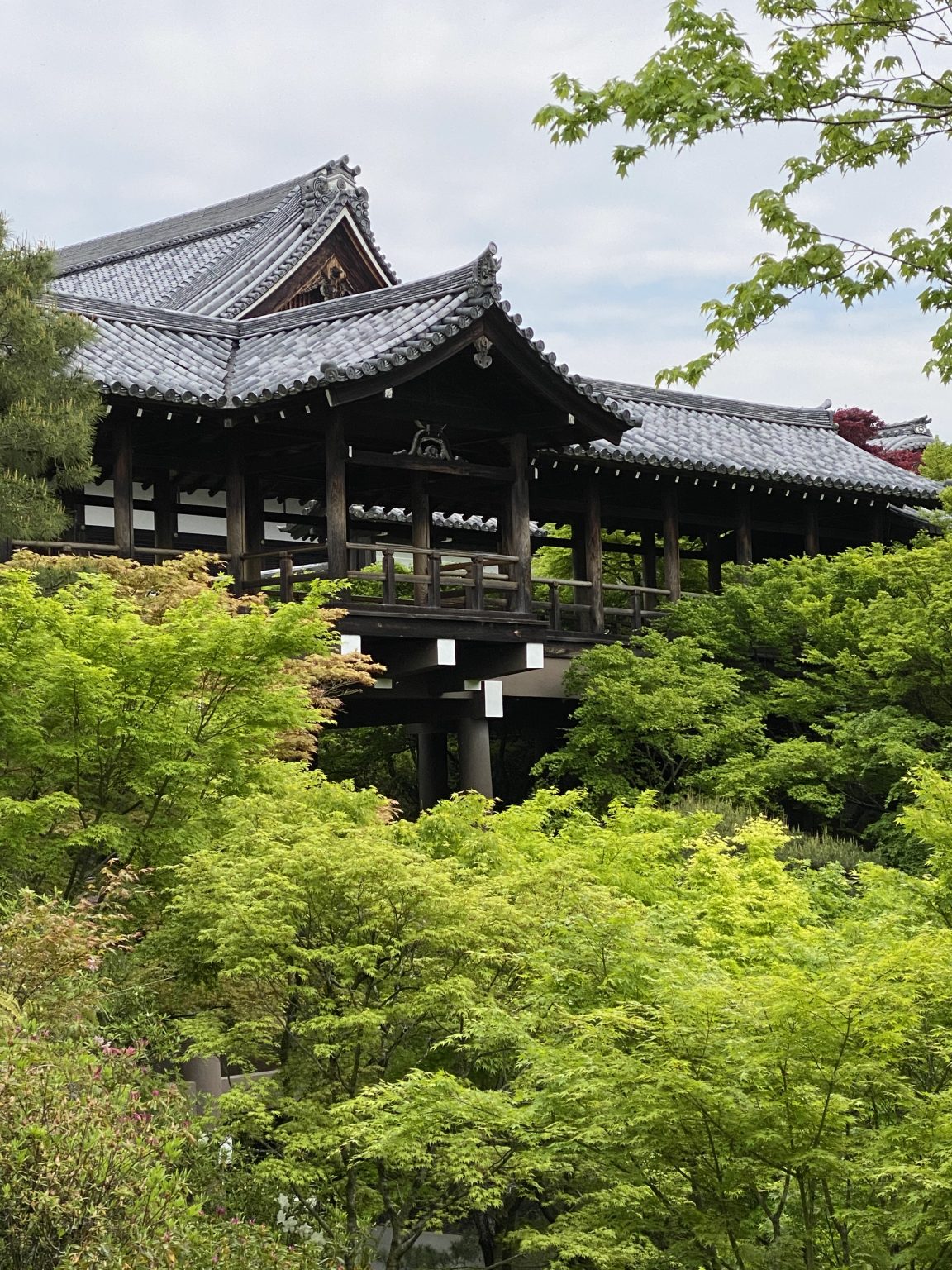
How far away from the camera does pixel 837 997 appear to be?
6.57m

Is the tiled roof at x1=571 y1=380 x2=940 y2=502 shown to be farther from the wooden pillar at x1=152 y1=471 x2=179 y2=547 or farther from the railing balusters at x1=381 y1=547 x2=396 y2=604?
the wooden pillar at x1=152 y1=471 x2=179 y2=547

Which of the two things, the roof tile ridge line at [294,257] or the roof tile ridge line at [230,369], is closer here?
the roof tile ridge line at [230,369]

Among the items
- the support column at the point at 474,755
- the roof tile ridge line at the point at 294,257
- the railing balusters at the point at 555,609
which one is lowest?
the support column at the point at 474,755

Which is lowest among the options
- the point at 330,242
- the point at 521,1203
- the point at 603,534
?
the point at 521,1203

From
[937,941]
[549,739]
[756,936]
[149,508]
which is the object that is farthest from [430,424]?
[937,941]

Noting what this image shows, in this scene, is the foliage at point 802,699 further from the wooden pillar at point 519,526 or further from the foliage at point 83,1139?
the foliage at point 83,1139

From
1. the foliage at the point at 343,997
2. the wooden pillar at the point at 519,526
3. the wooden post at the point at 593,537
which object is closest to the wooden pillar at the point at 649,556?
the wooden post at the point at 593,537

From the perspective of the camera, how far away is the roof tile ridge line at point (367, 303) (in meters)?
19.5

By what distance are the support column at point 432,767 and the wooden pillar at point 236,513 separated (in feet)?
18.4

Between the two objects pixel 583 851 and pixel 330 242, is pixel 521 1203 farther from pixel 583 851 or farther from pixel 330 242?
pixel 330 242

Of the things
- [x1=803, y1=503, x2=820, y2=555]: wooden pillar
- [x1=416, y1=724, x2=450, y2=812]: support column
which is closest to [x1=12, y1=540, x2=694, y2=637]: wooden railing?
[x1=416, y1=724, x2=450, y2=812]: support column

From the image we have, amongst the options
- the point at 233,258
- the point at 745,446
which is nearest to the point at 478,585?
the point at 745,446

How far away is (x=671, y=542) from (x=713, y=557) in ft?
10.3

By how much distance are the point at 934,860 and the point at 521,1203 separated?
12.8 ft
